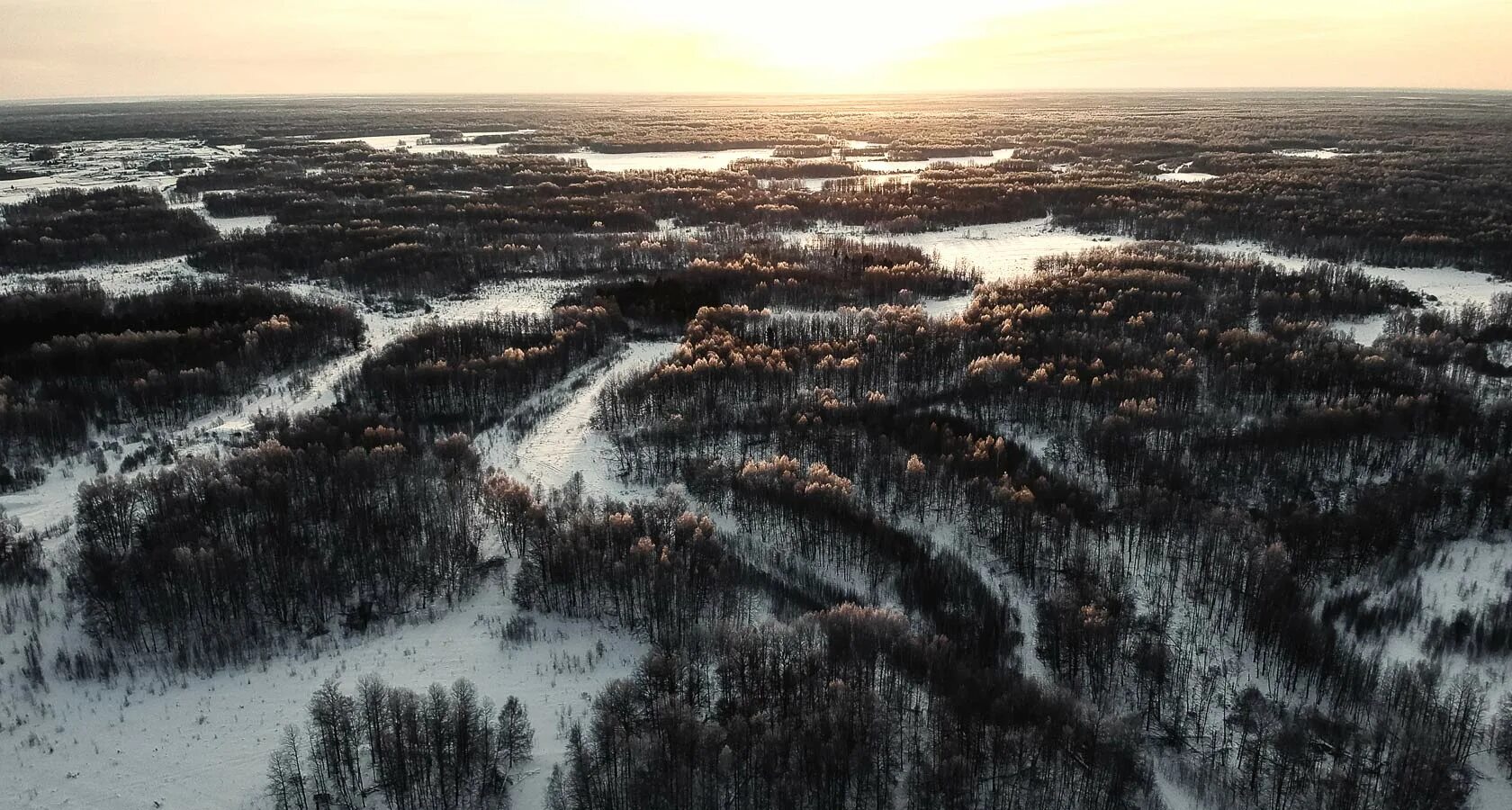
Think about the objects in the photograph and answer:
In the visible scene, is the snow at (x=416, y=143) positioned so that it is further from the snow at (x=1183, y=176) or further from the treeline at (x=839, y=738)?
the treeline at (x=839, y=738)

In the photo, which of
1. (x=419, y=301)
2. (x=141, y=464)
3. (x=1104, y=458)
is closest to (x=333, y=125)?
(x=419, y=301)

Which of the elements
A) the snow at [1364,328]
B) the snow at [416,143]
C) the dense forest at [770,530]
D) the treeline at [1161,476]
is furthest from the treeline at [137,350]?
the snow at [416,143]

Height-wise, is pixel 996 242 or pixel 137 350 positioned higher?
pixel 996 242

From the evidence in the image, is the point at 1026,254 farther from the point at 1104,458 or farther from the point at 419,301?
the point at 419,301

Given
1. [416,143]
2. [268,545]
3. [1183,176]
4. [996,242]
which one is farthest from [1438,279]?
[416,143]

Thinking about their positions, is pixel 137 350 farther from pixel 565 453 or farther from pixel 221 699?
pixel 221 699

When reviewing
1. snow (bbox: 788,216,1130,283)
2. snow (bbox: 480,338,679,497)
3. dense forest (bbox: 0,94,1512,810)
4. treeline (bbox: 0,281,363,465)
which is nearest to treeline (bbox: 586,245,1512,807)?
dense forest (bbox: 0,94,1512,810)
